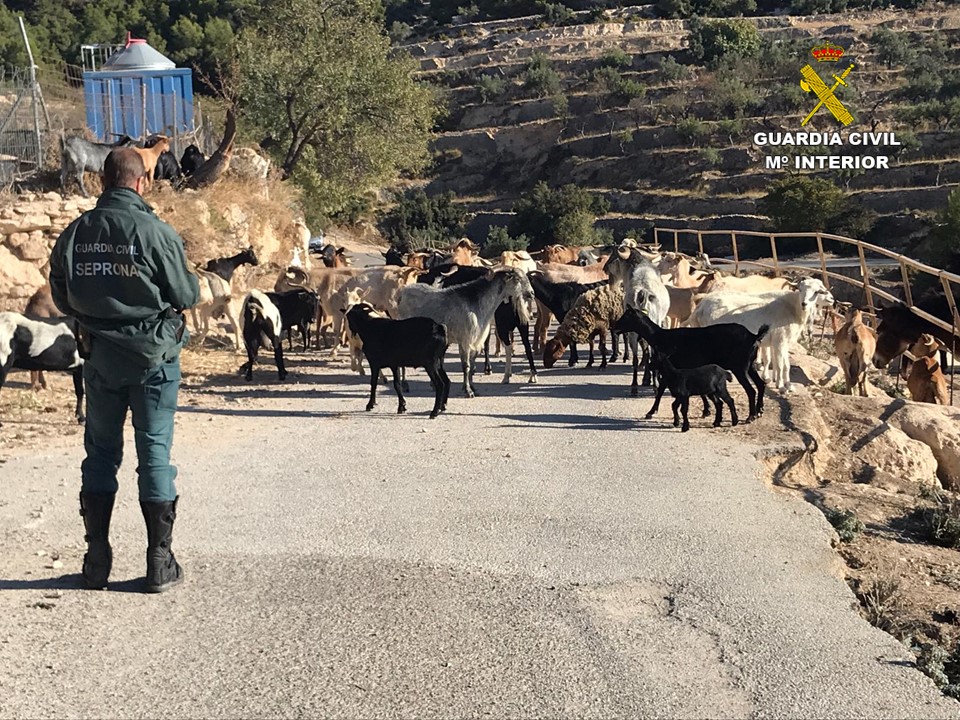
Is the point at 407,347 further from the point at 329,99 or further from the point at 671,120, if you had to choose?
the point at 671,120

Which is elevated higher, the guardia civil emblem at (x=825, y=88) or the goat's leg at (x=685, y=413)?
the guardia civil emblem at (x=825, y=88)

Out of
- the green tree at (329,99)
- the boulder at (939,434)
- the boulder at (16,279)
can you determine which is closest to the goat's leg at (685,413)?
the boulder at (939,434)

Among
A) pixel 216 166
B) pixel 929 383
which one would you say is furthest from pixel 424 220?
pixel 929 383

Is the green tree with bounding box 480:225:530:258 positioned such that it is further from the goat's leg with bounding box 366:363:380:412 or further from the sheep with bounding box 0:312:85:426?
the sheep with bounding box 0:312:85:426

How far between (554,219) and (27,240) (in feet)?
106

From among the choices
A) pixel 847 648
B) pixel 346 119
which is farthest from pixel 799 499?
pixel 346 119

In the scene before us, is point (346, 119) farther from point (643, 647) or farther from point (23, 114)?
point (643, 647)

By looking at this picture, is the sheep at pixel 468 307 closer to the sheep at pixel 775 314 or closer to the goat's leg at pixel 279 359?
the goat's leg at pixel 279 359

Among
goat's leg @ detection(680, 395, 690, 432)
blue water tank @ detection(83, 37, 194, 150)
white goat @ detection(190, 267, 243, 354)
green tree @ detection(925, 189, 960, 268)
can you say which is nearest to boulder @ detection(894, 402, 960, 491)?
goat's leg @ detection(680, 395, 690, 432)

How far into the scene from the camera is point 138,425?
564 centimetres

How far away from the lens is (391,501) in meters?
7.67

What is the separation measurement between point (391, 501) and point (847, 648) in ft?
11.0

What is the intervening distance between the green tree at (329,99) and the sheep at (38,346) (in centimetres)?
1806

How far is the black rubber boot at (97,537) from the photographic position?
18.5 ft
